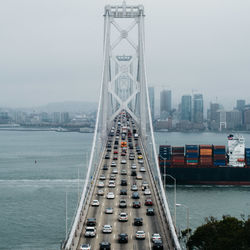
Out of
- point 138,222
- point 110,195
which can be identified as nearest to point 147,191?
point 110,195

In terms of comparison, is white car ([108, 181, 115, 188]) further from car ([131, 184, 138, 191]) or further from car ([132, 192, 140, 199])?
car ([132, 192, 140, 199])

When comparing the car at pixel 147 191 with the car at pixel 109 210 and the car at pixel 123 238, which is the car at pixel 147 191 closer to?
the car at pixel 109 210

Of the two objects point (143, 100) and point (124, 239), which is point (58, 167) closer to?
point (143, 100)

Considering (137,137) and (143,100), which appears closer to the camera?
(143,100)

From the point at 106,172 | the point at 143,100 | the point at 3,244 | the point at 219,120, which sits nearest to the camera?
the point at 3,244

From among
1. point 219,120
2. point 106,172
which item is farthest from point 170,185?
point 219,120

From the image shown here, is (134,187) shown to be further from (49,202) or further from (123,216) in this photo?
(49,202)

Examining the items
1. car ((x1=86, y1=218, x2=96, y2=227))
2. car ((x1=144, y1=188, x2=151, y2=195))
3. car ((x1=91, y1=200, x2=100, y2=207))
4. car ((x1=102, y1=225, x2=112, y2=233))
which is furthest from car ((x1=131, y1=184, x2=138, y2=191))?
car ((x1=102, y1=225, x2=112, y2=233))

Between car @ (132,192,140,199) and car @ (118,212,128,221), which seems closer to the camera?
car @ (118,212,128,221)
